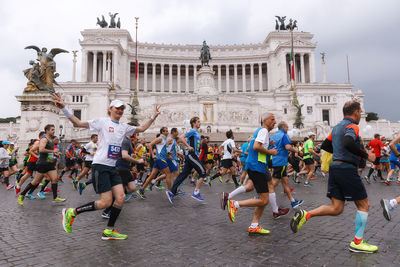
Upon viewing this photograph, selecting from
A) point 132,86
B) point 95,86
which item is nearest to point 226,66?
point 132,86

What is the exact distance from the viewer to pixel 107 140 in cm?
447

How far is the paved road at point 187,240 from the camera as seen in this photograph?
3.54 meters

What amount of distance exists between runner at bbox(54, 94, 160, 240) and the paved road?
13.0 inches

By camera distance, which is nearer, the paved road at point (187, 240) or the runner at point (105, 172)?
the paved road at point (187, 240)

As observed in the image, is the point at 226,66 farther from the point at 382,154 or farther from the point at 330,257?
the point at 330,257

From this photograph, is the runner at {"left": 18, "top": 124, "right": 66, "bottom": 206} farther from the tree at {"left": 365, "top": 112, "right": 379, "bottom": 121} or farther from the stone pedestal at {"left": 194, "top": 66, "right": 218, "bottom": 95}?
the tree at {"left": 365, "top": 112, "right": 379, "bottom": 121}

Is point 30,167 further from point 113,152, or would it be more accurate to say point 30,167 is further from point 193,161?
point 113,152

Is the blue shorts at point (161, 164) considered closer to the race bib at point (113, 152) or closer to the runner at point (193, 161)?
the runner at point (193, 161)

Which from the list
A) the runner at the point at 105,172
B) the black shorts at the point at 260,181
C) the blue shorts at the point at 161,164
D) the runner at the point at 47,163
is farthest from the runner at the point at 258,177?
the runner at the point at 47,163

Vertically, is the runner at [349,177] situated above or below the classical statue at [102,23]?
below

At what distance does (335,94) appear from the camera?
2211 inches

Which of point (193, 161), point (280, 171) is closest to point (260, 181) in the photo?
point (280, 171)

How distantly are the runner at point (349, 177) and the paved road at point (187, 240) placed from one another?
1.17 feet

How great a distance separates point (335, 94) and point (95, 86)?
48.1m
